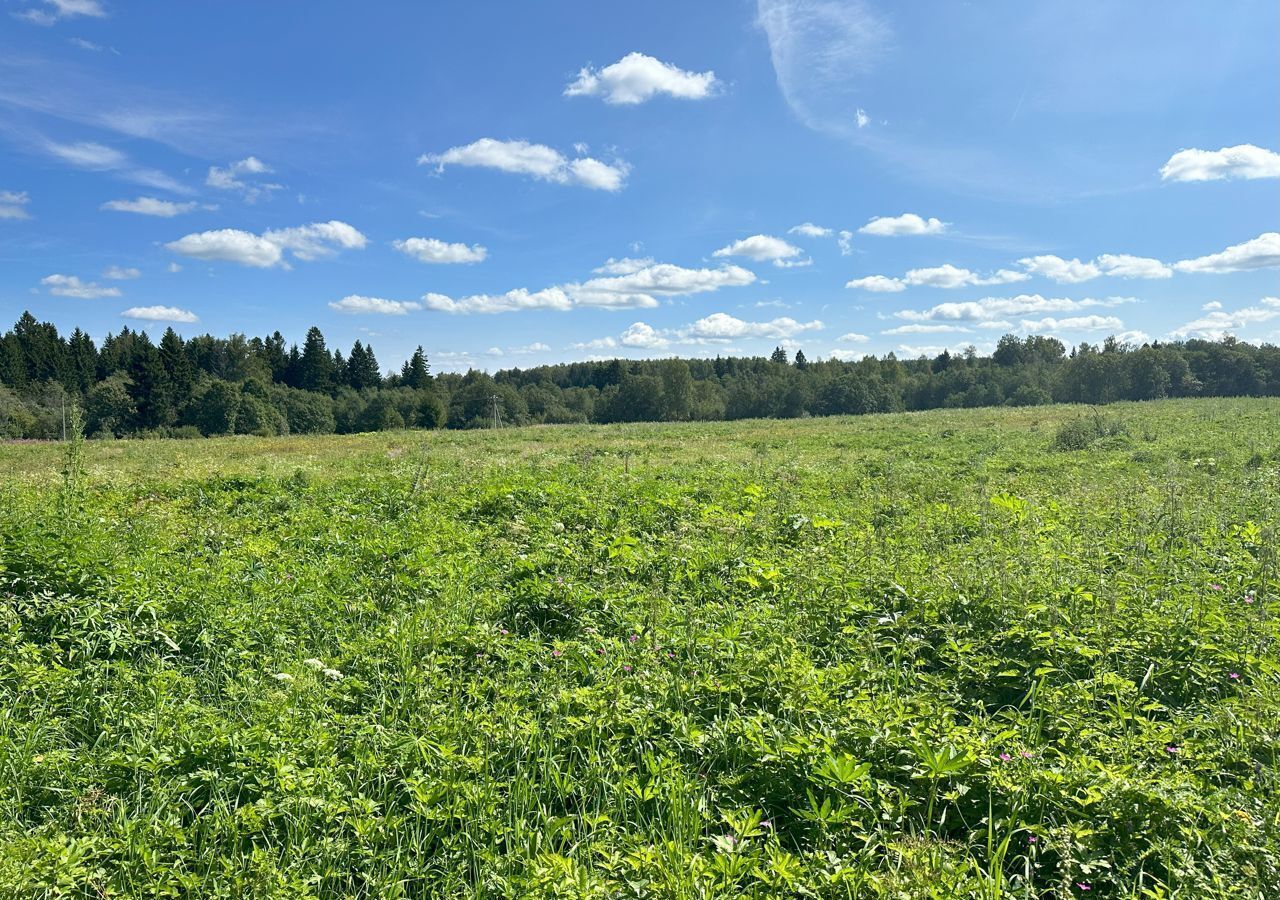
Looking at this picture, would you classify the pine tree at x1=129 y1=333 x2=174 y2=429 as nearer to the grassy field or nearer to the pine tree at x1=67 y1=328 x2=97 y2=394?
the pine tree at x1=67 y1=328 x2=97 y2=394

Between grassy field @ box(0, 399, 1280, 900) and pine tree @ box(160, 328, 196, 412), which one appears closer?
grassy field @ box(0, 399, 1280, 900)

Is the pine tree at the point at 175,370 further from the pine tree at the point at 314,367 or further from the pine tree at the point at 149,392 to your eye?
the pine tree at the point at 314,367

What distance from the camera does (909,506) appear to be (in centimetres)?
1008

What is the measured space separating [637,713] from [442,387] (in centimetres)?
10803

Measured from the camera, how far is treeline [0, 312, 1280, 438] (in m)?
72.5

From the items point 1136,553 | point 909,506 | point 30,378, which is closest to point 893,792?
point 1136,553

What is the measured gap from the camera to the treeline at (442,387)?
72.5m

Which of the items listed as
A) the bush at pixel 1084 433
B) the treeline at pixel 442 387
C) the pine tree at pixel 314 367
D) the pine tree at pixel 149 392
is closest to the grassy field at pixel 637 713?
the bush at pixel 1084 433

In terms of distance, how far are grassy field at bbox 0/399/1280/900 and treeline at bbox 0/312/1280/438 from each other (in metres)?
61.9

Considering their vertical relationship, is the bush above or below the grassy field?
above

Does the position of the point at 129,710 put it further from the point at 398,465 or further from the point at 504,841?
the point at 398,465

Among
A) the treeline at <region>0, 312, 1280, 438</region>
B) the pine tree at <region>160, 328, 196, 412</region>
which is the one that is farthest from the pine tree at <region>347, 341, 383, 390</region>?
the pine tree at <region>160, 328, 196, 412</region>

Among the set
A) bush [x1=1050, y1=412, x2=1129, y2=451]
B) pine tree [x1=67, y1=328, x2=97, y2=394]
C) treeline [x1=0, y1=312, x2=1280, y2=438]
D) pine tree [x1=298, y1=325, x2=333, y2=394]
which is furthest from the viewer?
pine tree [x1=298, y1=325, x2=333, y2=394]

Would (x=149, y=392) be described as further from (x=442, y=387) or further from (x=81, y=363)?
(x=442, y=387)
